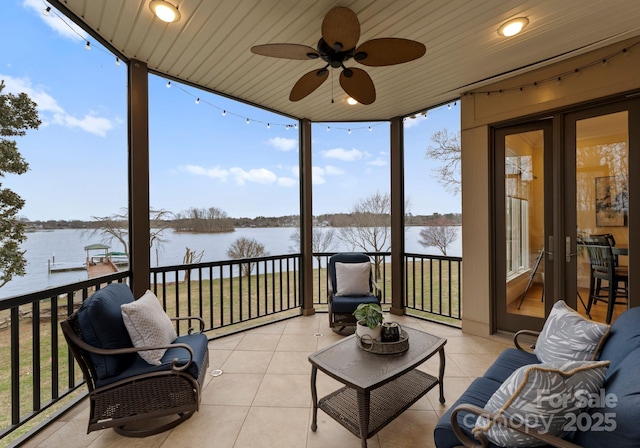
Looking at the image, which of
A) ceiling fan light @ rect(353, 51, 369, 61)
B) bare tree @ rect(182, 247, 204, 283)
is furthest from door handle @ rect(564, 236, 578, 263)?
bare tree @ rect(182, 247, 204, 283)

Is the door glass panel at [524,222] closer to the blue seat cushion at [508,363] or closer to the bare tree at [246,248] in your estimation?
the blue seat cushion at [508,363]

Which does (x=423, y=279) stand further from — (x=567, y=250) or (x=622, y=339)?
(x=622, y=339)

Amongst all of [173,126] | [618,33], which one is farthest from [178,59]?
[618,33]

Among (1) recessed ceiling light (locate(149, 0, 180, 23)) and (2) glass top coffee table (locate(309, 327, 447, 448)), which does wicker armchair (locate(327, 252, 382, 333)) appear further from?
(1) recessed ceiling light (locate(149, 0, 180, 23))

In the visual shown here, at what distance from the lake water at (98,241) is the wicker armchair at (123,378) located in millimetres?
542

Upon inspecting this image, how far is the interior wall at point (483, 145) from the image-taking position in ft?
9.25

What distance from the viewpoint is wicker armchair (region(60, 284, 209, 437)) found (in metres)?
1.75

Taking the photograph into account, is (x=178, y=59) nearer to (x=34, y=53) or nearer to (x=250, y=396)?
(x=34, y=53)

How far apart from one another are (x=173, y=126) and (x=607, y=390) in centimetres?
514

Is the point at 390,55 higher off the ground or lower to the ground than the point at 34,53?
lower

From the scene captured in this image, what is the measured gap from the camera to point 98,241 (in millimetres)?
2807

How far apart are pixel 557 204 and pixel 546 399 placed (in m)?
2.69

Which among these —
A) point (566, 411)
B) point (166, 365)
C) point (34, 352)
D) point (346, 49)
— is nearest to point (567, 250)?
point (566, 411)

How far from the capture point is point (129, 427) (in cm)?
189
